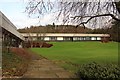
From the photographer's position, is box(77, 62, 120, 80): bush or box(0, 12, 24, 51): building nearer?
box(77, 62, 120, 80): bush

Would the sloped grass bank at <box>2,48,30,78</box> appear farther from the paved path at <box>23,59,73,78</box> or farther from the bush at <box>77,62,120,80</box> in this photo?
the bush at <box>77,62,120,80</box>

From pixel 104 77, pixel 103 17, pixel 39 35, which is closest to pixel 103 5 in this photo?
pixel 103 17

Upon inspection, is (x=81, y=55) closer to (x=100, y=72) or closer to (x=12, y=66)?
(x=12, y=66)

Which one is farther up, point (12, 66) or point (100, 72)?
point (100, 72)

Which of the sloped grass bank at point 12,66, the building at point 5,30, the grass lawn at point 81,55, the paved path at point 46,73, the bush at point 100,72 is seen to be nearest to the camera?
the bush at point 100,72

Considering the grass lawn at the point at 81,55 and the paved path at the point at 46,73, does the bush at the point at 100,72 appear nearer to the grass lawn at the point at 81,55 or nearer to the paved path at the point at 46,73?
the paved path at the point at 46,73

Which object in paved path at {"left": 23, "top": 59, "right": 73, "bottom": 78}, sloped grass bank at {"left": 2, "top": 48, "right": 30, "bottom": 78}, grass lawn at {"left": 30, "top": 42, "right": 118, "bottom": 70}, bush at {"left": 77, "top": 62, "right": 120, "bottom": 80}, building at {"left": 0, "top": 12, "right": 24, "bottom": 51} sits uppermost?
building at {"left": 0, "top": 12, "right": 24, "bottom": 51}

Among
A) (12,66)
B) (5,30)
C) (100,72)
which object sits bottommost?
(12,66)

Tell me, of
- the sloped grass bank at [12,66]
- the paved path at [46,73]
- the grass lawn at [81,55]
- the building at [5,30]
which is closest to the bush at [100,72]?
the paved path at [46,73]

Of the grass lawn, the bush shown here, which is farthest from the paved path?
the bush

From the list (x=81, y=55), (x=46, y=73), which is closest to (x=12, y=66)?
(x=46, y=73)

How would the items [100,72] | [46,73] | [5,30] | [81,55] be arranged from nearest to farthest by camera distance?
[100,72] < [46,73] < [5,30] < [81,55]

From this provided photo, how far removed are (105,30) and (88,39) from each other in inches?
3674

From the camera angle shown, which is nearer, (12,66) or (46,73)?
(46,73)
